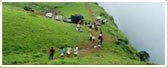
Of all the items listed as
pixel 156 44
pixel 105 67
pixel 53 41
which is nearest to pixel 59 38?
pixel 53 41

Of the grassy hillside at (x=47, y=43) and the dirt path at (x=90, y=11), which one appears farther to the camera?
the dirt path at (x=90, y=11)

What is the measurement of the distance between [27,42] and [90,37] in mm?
5593

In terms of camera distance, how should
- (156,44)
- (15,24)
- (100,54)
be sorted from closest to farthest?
(100,54)
(15,24)
(156,44)

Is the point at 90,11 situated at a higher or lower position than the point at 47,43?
higher

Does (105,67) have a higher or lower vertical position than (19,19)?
lower

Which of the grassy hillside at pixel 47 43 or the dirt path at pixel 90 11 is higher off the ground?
the dirt path at pixel 90 11

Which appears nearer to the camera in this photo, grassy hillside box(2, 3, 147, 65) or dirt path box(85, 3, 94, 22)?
grassy hillside box(2, 3, 147, 65)

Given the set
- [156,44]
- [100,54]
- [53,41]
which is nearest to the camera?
[100,54]

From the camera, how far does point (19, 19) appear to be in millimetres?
33406

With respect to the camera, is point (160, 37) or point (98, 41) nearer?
point (98, 41)

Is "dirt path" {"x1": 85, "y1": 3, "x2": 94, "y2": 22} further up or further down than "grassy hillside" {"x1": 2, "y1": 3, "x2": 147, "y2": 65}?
further up

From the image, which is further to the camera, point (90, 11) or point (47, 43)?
point (90, 11)

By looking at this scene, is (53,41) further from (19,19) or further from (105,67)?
(105,67)

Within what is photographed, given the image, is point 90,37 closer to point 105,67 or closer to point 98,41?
point 98,41
